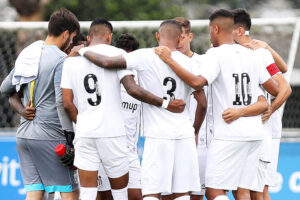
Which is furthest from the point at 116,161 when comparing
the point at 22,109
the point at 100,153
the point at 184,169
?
A: the point at 22,109

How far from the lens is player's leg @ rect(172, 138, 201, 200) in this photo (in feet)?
23.9

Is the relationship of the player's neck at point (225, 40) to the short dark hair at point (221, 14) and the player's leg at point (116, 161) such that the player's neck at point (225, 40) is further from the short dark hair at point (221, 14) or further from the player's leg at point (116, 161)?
the player's leg at point (116, 161)

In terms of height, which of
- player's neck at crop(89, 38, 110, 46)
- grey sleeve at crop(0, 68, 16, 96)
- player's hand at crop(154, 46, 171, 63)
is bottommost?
grey sleeve at crop(0, 68, 16, 96)

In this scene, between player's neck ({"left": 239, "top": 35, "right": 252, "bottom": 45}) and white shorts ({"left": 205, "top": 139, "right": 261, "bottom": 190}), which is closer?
white shorts ({"left": 205, "top": 139, "right": 261, "bottom": 190})

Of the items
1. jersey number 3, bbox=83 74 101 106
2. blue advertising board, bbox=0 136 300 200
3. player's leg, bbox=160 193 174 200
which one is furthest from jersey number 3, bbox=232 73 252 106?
blue advertising board, bbox=0 136 300 200

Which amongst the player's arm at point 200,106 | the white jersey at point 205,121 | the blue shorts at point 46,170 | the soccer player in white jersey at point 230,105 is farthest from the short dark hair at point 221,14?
the blue shorts at point 46,170

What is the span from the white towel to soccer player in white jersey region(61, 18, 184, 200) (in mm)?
410

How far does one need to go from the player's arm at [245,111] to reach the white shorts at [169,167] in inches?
17.7

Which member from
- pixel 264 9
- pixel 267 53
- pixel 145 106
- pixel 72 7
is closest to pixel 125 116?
pixel 145 106

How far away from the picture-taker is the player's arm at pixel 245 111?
288 inches

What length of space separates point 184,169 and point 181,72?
1058mm

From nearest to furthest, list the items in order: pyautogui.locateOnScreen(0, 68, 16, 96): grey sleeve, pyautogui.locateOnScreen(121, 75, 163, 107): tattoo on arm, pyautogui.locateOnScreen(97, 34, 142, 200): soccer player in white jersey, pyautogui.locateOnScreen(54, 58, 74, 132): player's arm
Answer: pyautogui.locateOnScreen(121, 75, 163, 107): tattoo on arm < pyautogui.locateOnScreen(54, 58, 74, 132): player's arm < pyautogui.locateOnScreen(0, 68, 16, 96): grey sleeve < pyautogui.locateOnScreen(97, 34, 142, 200): soccer player in white jersey

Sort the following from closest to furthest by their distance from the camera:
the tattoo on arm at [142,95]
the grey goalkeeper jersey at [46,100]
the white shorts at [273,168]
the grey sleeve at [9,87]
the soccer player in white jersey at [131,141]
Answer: the tattoo on arm at [142,95] < the grey goalkeeper jersey at [46,100] < the grey sleeve at [9,87] < the white shorts at [273,168] < the soccer player in white jersey at [131,141]

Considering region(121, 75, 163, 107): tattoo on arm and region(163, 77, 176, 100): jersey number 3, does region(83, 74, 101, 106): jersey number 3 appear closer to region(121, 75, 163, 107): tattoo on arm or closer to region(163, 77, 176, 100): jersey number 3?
region(121, 75, 163, 107): tattoo on arm
